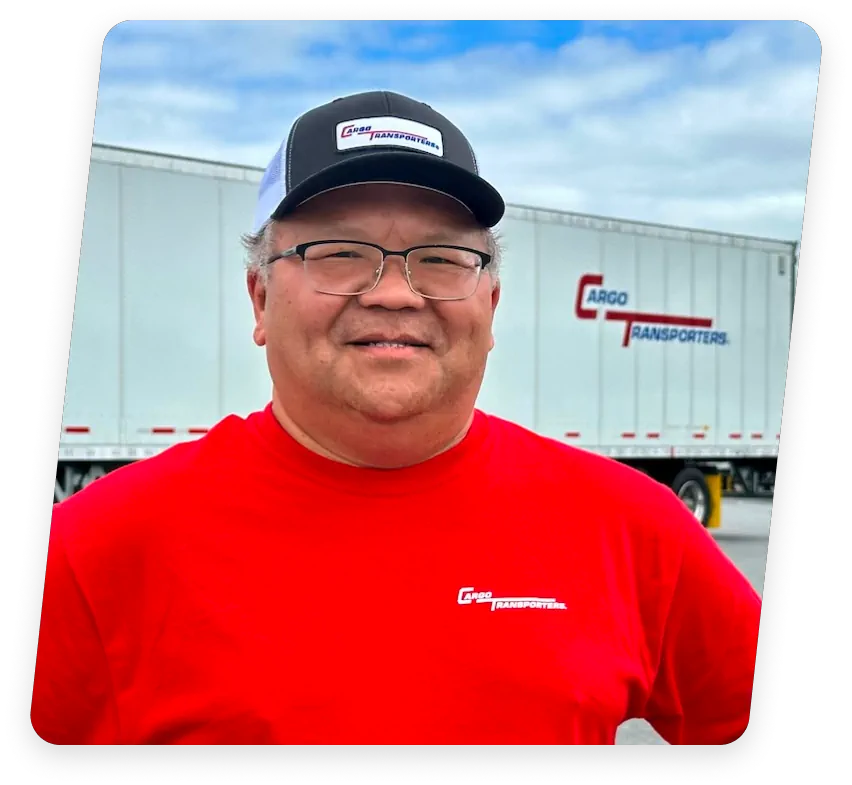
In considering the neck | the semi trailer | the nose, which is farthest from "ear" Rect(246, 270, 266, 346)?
the semi trailer

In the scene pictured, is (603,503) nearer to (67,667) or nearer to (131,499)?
(131,499)

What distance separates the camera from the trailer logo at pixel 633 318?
36.6ft

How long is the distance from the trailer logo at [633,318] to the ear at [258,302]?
372 inches

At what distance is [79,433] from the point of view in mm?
8500

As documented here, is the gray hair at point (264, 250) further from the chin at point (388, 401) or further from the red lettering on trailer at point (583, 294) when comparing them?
the red lettering on trailer at point (583, 294)

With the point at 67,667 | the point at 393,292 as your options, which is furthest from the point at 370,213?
the point at 67,667

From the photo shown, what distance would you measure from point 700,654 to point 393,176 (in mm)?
1038

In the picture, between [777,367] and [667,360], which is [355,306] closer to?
[667,360]

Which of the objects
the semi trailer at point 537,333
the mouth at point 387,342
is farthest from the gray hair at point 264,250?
the semi trailer at point 537,333

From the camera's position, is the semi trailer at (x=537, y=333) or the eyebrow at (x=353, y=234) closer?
the eyebrow at (x=353, y=234)

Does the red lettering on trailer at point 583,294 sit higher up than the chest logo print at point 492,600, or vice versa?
the red lettering on trailer at point 583,294

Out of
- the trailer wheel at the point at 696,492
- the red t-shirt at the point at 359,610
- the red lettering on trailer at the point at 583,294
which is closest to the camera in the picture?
the red t-shirt at the point at 359,610

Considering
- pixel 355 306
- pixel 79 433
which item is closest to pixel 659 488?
pixel 355 306

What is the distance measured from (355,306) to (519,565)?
1.74ft
